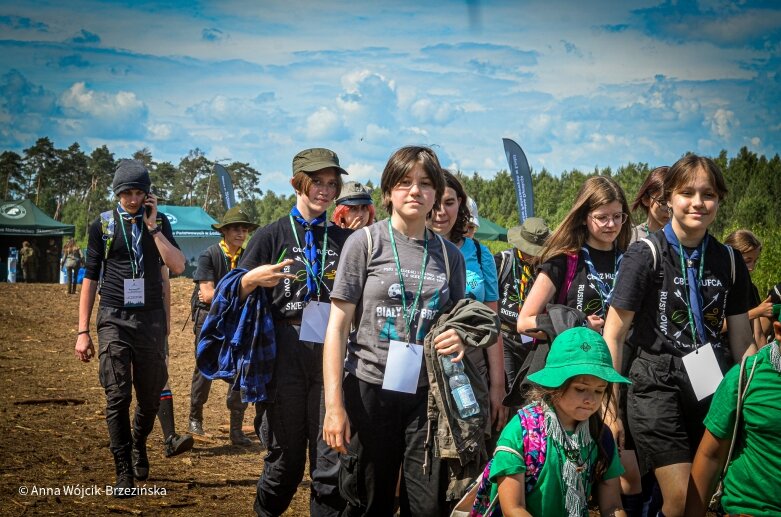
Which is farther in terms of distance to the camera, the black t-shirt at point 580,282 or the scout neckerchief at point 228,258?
the scout neckerchief at point 228,258

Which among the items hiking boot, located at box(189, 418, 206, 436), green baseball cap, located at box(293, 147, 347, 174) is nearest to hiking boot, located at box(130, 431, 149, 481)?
hiking boot, located at box(189, 418, 206, 436)

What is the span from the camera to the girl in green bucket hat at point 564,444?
9.81 feet

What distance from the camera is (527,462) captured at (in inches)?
119

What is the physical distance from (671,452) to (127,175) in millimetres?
4423

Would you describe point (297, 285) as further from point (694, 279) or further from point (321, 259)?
point (694, 279)

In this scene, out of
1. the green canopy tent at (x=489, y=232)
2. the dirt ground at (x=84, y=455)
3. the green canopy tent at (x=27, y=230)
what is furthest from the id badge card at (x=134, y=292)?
the green canopy tent at (x=489, y=232)

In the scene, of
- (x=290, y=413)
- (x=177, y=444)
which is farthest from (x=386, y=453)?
(x=177, y=444)

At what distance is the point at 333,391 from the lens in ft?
11.6

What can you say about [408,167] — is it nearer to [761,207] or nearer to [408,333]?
[408,333]

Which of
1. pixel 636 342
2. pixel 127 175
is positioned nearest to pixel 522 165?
pixel 127 175

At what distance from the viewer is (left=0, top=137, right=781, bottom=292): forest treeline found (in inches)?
1008

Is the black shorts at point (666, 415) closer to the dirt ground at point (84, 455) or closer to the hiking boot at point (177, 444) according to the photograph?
the dirt ground at point (84, 455)

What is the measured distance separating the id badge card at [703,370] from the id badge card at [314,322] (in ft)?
6.35

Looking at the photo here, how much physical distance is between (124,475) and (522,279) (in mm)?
3519
